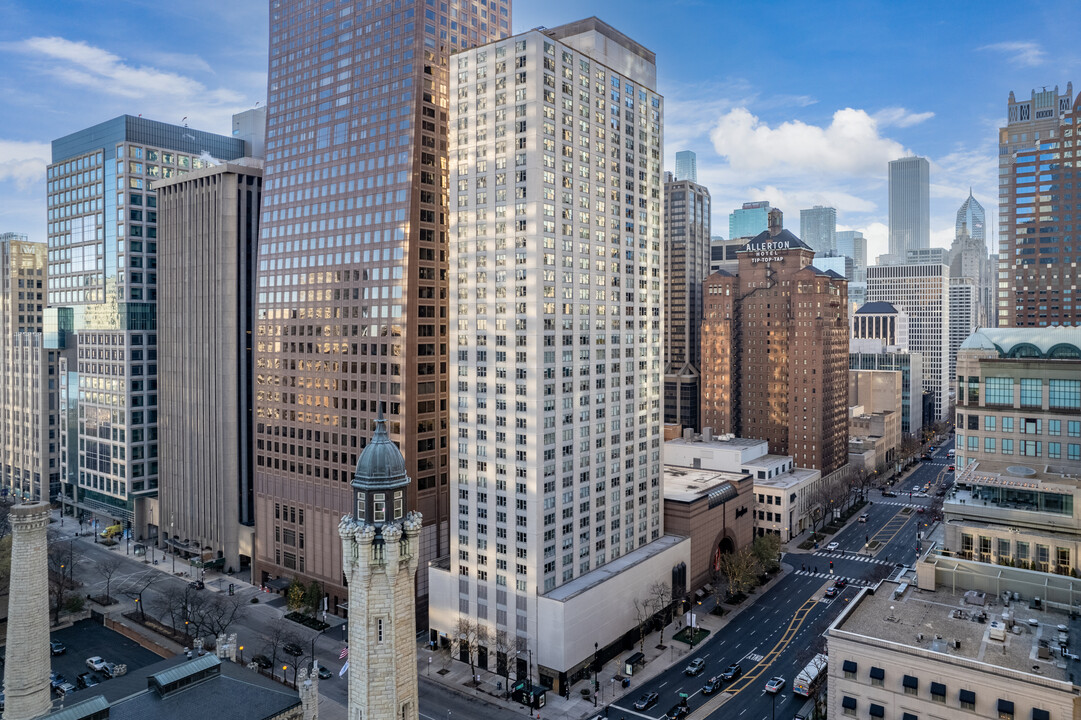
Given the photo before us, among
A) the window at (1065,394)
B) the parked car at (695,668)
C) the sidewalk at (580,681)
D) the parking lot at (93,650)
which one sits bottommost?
Answer: the sidewalk at (580,681)

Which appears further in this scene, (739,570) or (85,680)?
(739,570)

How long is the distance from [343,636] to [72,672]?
116 ft

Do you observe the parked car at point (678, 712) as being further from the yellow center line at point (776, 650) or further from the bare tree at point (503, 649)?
the bare tree at point (503, 649)

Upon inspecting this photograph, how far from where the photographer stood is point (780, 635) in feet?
361

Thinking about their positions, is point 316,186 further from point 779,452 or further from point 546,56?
point 779,452

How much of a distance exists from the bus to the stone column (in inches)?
3215

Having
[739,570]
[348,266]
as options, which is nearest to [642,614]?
[739,570]

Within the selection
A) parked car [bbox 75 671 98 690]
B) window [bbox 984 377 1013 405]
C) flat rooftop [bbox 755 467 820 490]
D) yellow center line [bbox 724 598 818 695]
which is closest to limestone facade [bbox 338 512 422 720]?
yellow center line [bbox 724 598 818 695]

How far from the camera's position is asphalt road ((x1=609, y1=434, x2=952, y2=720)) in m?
88.3

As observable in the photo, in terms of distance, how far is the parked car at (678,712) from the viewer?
84.6m

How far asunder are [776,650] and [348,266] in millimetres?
93815

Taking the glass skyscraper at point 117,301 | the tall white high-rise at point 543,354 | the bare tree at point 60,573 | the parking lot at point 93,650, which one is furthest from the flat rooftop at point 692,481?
the glass skyscraper at point 117,301

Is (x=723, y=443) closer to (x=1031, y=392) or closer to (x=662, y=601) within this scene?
(x=662, y=601)

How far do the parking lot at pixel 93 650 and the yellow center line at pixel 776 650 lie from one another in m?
79.9
